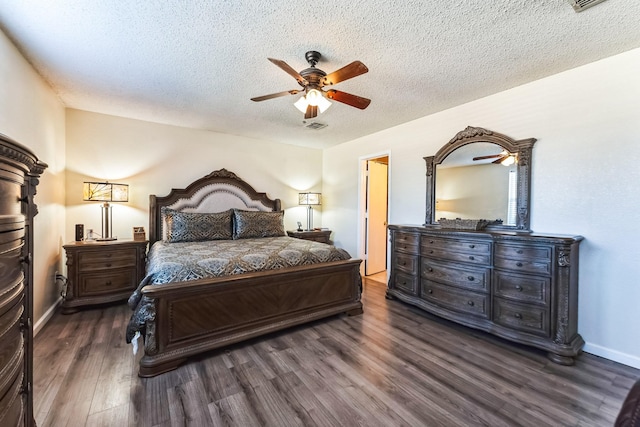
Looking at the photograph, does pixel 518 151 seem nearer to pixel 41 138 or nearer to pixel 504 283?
pixel 504 283

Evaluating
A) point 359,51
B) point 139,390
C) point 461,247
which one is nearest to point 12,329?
point 139,390

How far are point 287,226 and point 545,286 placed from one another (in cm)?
397

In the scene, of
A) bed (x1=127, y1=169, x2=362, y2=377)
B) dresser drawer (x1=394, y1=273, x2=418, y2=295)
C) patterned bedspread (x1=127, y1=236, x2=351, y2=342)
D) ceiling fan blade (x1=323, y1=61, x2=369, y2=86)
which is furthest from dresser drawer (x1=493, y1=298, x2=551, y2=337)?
ceiling fan blade (x1=323, y1=61, x2=369, y2=86)

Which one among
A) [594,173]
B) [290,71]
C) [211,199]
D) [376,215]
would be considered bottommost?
[376,215]

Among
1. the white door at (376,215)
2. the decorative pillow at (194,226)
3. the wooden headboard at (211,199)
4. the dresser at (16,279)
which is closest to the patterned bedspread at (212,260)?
the decorative pillow at (194,226)

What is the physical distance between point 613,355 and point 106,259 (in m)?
5.18

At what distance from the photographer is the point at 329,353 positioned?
7.82 feet

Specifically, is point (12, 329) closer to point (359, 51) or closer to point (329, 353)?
point (329, 353)

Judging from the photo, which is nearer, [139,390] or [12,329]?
[12,329]

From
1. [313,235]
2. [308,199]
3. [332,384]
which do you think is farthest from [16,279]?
[308,199]

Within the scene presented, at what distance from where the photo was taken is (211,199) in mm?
4414

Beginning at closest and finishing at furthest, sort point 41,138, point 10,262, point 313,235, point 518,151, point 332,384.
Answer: point 10,262, point 332,384, point 41,138, point 518,151, point 313,235

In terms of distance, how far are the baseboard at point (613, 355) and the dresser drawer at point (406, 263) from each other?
5.25 ft

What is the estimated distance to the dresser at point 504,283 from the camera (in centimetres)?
230
